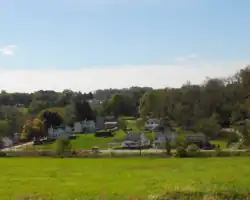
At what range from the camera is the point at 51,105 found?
127 m

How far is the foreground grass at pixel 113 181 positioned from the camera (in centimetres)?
2386

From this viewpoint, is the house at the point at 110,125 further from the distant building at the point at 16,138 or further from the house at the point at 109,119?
the distant building at the point at 16,138

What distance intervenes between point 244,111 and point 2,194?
63.2 m

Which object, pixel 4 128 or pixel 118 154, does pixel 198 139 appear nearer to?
pixel 118 154

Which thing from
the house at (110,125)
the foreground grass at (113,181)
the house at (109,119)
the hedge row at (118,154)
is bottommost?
the hedge row at (118,154)

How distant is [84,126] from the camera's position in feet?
341

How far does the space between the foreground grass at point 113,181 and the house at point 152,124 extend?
4917 cm

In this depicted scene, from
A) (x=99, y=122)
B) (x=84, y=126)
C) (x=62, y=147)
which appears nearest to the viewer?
(x=62, y=147)

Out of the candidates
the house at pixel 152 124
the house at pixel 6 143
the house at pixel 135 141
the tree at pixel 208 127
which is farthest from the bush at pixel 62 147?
the house at pixel 152 124

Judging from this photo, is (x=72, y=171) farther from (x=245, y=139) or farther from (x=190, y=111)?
(x=190, y=111)

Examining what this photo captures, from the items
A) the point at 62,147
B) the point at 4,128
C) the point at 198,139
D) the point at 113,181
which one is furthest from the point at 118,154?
the point at 4,128

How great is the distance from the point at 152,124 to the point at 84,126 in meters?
18.3

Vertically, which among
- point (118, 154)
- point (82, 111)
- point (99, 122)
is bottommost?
point (118, 154)

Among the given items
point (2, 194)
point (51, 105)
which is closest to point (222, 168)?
point (2, 194)
